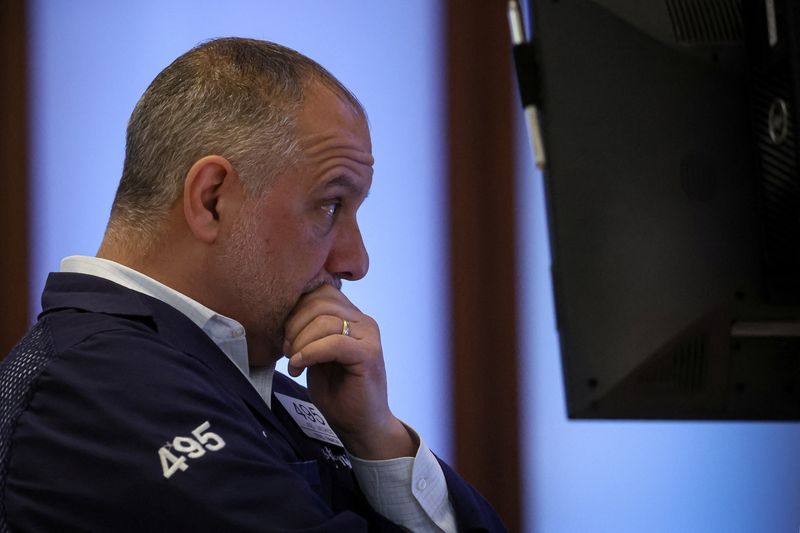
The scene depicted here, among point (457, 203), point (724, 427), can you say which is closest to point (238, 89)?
point (457, 203)

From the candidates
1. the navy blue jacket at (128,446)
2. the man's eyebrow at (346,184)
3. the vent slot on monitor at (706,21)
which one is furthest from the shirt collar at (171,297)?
the vent slot on monitor at (706,21)

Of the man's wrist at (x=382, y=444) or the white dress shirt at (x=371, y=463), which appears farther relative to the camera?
the man's wrist at (x=382, y=444)

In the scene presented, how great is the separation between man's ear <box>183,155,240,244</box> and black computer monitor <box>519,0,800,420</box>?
1.68 feet

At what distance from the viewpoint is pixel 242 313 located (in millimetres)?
1346

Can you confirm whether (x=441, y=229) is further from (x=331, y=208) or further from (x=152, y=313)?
(x=152, y=313)

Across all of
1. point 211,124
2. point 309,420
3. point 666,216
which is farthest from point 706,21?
point 309,420

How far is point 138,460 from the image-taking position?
1.00 m

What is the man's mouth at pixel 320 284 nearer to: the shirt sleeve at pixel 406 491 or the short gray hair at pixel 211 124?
the short gray hair at pixel 211 124

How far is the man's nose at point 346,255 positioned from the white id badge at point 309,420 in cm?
23

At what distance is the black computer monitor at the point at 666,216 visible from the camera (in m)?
0.96

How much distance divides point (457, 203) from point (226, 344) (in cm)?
131

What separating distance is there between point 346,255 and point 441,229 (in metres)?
1.16

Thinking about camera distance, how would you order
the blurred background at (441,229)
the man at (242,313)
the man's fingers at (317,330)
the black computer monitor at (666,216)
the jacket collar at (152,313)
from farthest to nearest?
the blurred background at (441,229) < the man's fingers at (317,330) < the jacket collar at (152,313) < the man at (242,313) < the black computer monitor at (666,216)

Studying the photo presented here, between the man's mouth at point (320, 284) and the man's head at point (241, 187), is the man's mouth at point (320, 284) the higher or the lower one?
the lower one
